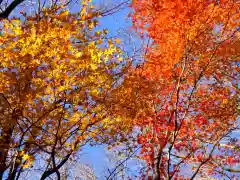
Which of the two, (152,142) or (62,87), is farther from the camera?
(152,142)

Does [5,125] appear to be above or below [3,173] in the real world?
above

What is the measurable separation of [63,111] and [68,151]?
1.60 meters

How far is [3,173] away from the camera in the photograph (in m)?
6.84

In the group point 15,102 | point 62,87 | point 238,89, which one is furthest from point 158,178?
point 238,89

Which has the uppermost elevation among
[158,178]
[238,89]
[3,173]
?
[238,89]

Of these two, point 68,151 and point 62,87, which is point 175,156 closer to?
point 68,151

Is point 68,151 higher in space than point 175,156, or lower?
lower

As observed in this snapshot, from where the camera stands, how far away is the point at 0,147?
6.73 m

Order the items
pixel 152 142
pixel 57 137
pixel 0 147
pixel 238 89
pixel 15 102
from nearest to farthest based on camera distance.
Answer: pixel 57 137 < pixel 15 102 < pixel 0 147 < pixel 152 142 < pixel 238 89

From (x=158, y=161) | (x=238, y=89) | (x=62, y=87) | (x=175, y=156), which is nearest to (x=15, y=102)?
(x=62, y=87)

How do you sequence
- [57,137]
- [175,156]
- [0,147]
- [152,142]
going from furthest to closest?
[175,156]
[152,142]
[0,147]
[57,137]

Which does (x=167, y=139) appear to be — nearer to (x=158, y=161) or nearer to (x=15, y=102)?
(x=158, y=161)

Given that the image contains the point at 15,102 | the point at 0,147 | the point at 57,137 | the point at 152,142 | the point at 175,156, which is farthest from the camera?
the point at 175,156

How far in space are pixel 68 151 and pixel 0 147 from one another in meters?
1.66
